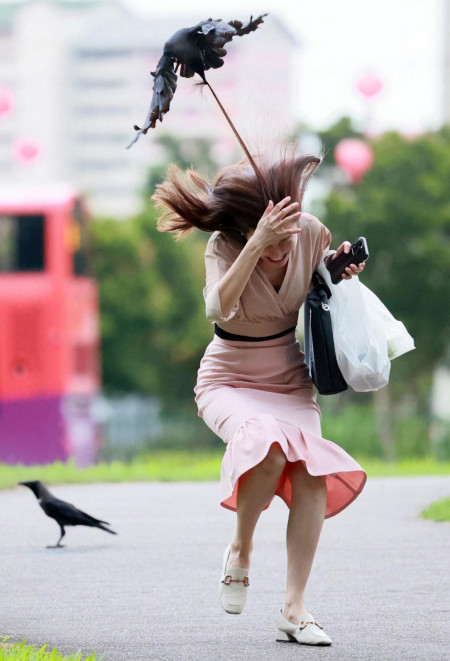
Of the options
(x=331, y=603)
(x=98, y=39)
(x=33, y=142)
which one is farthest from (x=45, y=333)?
(x=98, y=39)

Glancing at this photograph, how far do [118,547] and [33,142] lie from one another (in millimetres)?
12457

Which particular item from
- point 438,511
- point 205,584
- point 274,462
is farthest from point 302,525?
point 438,511

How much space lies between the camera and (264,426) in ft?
12.9

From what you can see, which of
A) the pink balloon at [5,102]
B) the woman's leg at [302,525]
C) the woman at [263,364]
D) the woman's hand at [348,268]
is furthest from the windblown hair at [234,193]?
the pink balloon at [5,102]

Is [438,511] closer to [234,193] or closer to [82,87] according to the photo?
[234,193]

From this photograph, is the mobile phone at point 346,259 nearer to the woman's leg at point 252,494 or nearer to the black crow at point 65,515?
the woman's leg at point 252,494

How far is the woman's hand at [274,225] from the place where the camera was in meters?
3.85

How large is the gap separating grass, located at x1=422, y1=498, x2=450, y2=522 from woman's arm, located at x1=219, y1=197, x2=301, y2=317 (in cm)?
365

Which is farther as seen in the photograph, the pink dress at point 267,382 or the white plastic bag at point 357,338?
the white plastic bag at point 357,338

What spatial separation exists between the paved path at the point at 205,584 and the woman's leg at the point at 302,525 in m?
0.22

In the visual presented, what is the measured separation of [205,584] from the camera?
5344 millimetres

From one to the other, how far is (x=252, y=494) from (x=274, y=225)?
0.81m

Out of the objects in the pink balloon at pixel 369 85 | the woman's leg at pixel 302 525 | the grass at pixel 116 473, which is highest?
the pink balloon at pixel 369 85

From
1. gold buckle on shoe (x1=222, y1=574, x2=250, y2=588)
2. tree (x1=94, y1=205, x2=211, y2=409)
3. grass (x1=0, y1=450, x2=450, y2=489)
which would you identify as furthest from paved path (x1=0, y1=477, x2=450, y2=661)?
tree (x1=94, y1=205, x2=211, y2=409)
